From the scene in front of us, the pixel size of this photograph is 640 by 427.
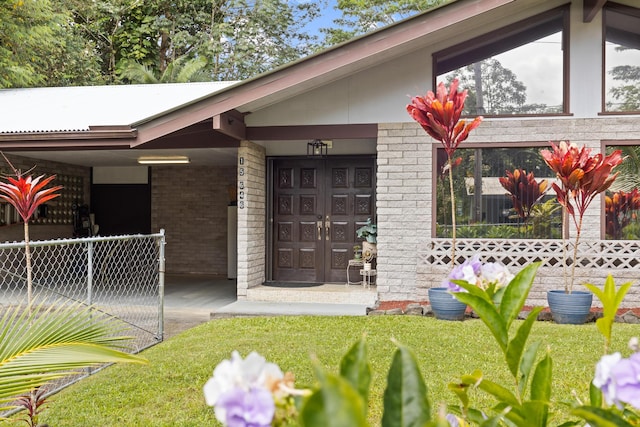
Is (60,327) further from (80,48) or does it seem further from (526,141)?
(80,48)

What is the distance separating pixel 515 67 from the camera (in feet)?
25.0

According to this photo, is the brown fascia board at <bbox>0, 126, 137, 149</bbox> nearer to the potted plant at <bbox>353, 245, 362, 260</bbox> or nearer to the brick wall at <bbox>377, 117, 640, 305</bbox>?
the brick wall at <bbox>377, 117, 640, 305</bbox>

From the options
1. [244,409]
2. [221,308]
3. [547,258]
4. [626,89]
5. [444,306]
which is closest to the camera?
[244,409]

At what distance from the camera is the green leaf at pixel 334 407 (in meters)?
0.47

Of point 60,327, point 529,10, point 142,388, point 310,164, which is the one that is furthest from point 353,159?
point 60,327

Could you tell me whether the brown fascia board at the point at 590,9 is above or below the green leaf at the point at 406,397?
above

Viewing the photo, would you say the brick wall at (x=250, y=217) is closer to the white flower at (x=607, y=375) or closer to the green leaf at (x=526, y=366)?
the green leaf at (x=526, y=366)

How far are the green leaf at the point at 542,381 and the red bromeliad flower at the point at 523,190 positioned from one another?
681 centimetres

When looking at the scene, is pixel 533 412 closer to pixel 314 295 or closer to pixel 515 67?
pixel 314 295

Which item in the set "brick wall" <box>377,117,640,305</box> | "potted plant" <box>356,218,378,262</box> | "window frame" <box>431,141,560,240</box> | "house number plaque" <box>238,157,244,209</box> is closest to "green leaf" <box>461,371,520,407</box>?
"brick wall" <box>377,117,640,305</box>

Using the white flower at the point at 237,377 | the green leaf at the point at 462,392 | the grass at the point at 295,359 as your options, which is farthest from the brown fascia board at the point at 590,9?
the white flower at the point at 237,377

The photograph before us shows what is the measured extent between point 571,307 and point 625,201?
206 cm

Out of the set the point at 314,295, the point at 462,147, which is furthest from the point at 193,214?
the point at 462,147

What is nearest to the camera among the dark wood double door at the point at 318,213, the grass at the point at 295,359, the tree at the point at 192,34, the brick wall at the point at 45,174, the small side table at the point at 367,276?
the grass at the point at 295,359
